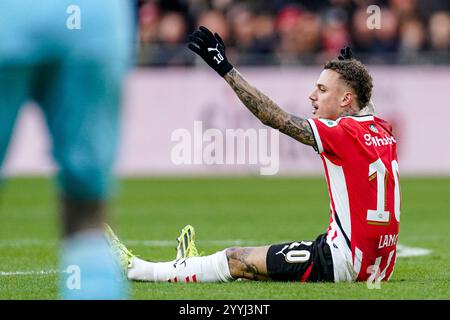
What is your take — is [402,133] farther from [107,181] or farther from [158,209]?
[107,181]

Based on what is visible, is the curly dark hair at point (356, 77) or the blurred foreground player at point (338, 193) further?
the curly dark hair at point (356, 77)

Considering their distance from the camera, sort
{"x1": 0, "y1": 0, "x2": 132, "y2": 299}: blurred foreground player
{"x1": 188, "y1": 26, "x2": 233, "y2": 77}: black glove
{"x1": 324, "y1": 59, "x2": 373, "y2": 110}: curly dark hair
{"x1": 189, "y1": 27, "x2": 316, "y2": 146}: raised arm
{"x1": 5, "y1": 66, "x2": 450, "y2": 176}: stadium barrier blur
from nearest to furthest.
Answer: {"x1": 0, "y1": 0, "x2": 132, "y2": 299}: blurred foreground player
{"x1": 188, "y1": 26, "x2": 233, "y2": 77}: black glove
{"x1": 189, "y1": 27, "x2": 316, "y2": 146}: raised arm
{"x1": 324, "y1": 59, "x2": 373, "y2": 110}: curly dark hair
{"x1": 5, "y1": 66, "x2": 450, "y2": 176}: stadium barrier blur

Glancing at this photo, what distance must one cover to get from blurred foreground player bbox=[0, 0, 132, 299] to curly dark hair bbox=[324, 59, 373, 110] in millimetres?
3457

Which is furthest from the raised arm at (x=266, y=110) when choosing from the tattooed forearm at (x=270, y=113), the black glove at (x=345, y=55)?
the black glove at (x=345, y=55)

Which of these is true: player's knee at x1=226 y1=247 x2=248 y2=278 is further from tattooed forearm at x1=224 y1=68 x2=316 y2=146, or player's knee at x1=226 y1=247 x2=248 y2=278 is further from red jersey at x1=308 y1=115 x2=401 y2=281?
tattooed forearm at x1=224 y1=68 x2=316 y2=146

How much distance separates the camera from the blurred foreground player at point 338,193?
6.45 m

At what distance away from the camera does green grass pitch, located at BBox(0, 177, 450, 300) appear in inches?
248

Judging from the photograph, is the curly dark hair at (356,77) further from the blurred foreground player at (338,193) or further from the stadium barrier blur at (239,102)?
the stadium barrier blur at (239,102)

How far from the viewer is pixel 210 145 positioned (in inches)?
733

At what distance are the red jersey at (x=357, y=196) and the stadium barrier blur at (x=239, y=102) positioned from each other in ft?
42.9

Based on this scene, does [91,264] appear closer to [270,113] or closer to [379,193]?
[270,113]

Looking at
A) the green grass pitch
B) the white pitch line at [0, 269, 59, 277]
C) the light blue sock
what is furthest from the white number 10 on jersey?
the light blue sock

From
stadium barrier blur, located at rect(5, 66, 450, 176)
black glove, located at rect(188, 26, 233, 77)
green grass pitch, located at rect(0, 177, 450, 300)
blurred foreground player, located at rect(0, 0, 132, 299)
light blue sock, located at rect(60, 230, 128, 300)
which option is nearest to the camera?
blurred foreground player, located at rect(0, 0, 132, 299)

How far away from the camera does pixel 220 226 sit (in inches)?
465
